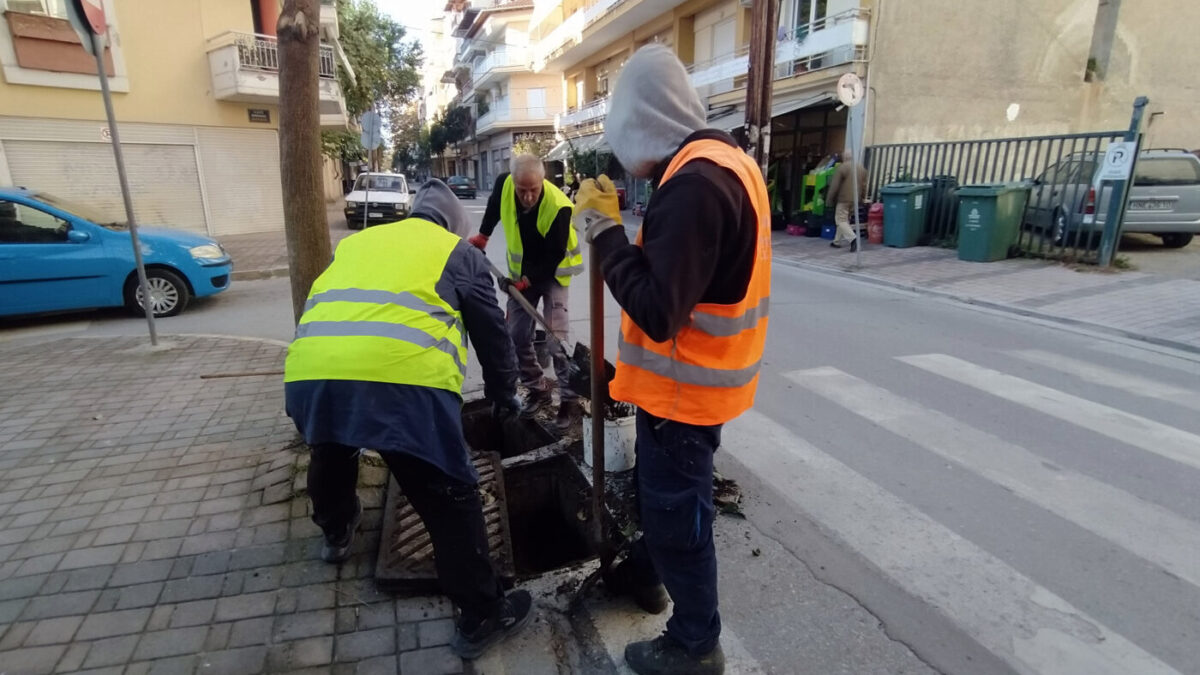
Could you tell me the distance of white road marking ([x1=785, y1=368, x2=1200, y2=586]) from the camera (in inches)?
114

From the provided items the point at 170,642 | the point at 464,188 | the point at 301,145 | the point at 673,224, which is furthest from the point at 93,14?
the point at 464,188

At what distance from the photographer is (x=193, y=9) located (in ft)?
52.6

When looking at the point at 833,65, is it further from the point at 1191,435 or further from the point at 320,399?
the point at 320,399

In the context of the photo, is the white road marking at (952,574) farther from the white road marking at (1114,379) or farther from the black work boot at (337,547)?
the white road marking at (1114,379)

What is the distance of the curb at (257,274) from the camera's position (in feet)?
34.9

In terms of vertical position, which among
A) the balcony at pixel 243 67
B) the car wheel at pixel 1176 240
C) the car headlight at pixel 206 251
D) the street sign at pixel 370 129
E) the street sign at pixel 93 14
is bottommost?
the car wheel at pixel 1176 240

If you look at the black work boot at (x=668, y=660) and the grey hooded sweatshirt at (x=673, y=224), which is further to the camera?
the black work boot at (x=668, y=660)

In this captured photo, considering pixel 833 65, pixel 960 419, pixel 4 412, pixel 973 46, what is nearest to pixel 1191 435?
pixel 960 419

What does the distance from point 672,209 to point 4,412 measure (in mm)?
5112

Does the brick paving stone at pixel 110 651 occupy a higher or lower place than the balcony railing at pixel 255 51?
lower

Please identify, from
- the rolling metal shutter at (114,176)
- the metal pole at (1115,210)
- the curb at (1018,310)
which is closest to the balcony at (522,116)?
the rolling metal shutter at (114,176)

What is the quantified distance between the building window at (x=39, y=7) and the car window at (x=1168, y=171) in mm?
20701

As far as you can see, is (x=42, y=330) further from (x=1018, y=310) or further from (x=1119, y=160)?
(x=1119, y=160)

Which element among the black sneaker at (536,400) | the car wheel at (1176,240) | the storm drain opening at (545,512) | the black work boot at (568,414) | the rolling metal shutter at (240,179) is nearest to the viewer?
the storm drain opening at (545,512)
